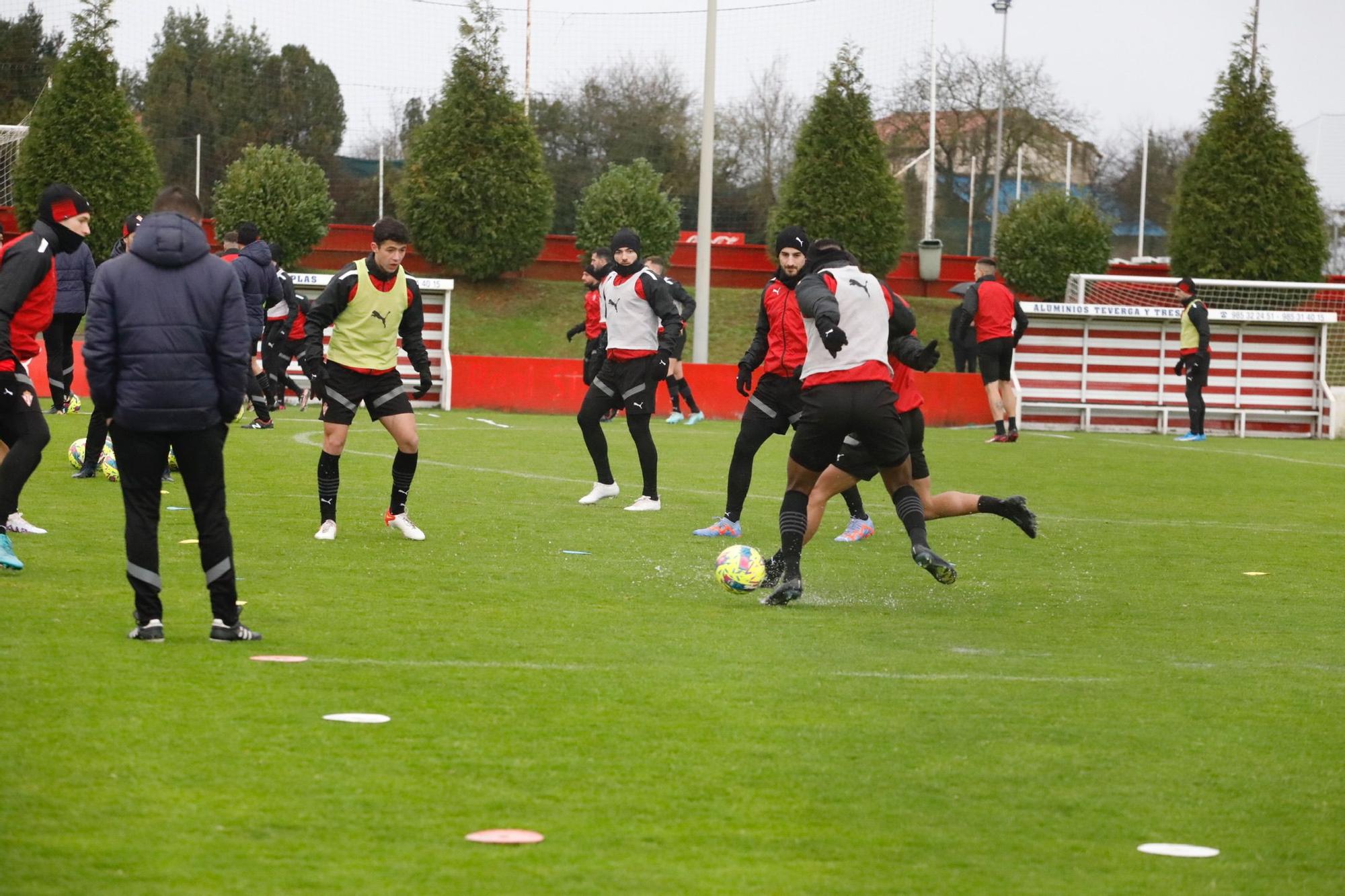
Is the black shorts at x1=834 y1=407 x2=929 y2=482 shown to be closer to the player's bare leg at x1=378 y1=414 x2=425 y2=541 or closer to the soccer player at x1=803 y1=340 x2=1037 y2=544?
the soccer player at x1=803 y1=340 x2=1037 y2=544

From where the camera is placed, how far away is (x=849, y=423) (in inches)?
320

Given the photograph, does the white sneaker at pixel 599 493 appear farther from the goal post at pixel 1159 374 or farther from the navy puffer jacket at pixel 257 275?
the goal post at pixel 1159 374

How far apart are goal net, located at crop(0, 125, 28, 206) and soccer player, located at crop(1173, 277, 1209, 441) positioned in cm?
2098

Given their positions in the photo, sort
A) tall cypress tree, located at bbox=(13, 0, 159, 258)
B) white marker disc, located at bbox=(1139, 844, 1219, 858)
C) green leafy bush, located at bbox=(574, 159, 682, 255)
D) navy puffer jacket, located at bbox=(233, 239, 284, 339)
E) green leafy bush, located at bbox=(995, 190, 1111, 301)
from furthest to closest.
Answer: green leafy bush, located at bbox=(995, 190, 1111, 301)
green leafy bush, located at bbox=(574, 159, 682, 255)
tall cypress tree, located at bbox=(13, 0, 159, 258)
navy puffer jacket, located at bbox=(233, 239, 284, 339)
white marker disc, located at bbox=(1139, 844, 1219, 858)

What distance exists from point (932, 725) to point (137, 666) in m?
2.81

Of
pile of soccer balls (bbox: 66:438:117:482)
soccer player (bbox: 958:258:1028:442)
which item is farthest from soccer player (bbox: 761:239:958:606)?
soccer player (bbox: 958:258:1028:442)

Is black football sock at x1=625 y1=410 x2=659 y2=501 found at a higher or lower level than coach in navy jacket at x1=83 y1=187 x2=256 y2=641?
lower

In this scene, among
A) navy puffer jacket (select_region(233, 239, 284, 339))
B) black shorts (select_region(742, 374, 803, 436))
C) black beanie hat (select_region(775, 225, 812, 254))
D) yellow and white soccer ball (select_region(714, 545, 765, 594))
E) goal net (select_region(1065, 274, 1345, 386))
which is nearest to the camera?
yellow and white soccer ball (select_region(714, 545, 765, 594))

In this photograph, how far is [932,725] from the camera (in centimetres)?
559

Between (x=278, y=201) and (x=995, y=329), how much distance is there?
57.5 ft

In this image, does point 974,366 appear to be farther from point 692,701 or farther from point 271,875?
point 271,875

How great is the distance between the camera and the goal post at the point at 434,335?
2498cm

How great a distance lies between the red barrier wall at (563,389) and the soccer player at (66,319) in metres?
10.7

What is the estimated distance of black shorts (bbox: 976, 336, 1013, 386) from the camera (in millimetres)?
21406
